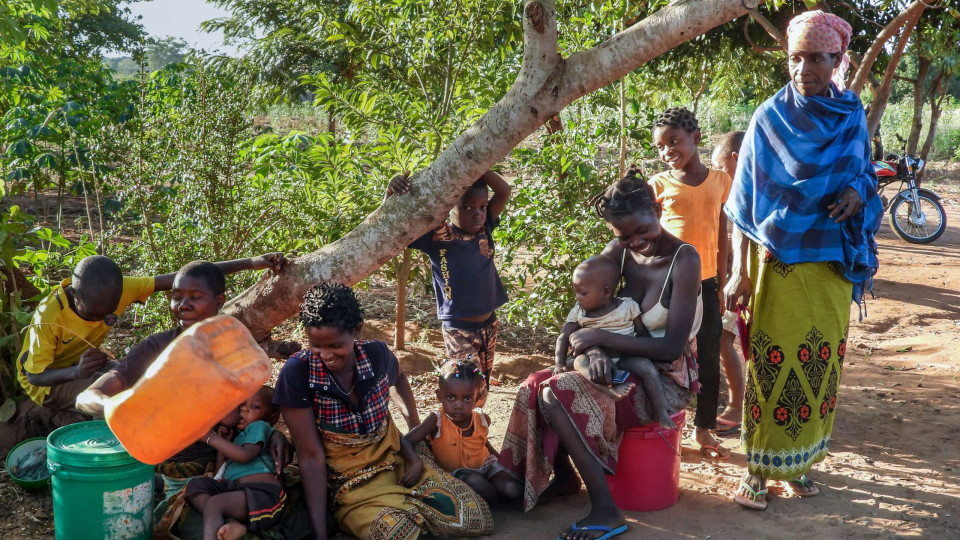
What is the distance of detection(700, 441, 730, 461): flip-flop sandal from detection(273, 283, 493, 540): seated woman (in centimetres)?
136

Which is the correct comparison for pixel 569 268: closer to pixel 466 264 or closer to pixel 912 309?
pixel 466 264

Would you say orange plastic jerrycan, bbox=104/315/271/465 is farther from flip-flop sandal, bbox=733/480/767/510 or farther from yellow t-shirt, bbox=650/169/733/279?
yellow t-shirt, bbox=650/169/733/279

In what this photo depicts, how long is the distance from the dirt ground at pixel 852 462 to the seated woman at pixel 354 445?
0.28m

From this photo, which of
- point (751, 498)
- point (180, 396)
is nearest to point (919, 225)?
point (751, 498)

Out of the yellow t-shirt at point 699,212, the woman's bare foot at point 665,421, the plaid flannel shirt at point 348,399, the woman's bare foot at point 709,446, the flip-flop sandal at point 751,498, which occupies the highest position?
the yellow t-shirt at point 699,212

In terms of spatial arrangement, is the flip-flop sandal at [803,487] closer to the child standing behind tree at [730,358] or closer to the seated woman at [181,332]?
the child standing behind tree at [730,358]

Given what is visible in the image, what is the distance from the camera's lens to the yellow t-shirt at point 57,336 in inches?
130

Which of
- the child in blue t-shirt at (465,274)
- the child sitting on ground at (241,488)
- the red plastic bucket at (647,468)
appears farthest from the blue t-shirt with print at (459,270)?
the child sitting on ground at (241,488)

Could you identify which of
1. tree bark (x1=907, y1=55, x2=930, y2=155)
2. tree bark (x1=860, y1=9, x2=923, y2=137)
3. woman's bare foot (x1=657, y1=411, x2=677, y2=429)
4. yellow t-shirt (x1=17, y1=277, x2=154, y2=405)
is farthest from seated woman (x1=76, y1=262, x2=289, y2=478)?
tree bark (x1=907, y1=55, x2=930, y2=155)

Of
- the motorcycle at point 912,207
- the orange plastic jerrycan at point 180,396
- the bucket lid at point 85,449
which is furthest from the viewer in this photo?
the motorcycle at point 912,207

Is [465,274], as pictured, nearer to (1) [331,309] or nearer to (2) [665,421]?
(1) [331,309]

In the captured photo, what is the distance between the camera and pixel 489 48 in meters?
5.12

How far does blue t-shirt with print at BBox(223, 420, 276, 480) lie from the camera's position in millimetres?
2916

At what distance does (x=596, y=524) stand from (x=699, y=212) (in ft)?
5.34
